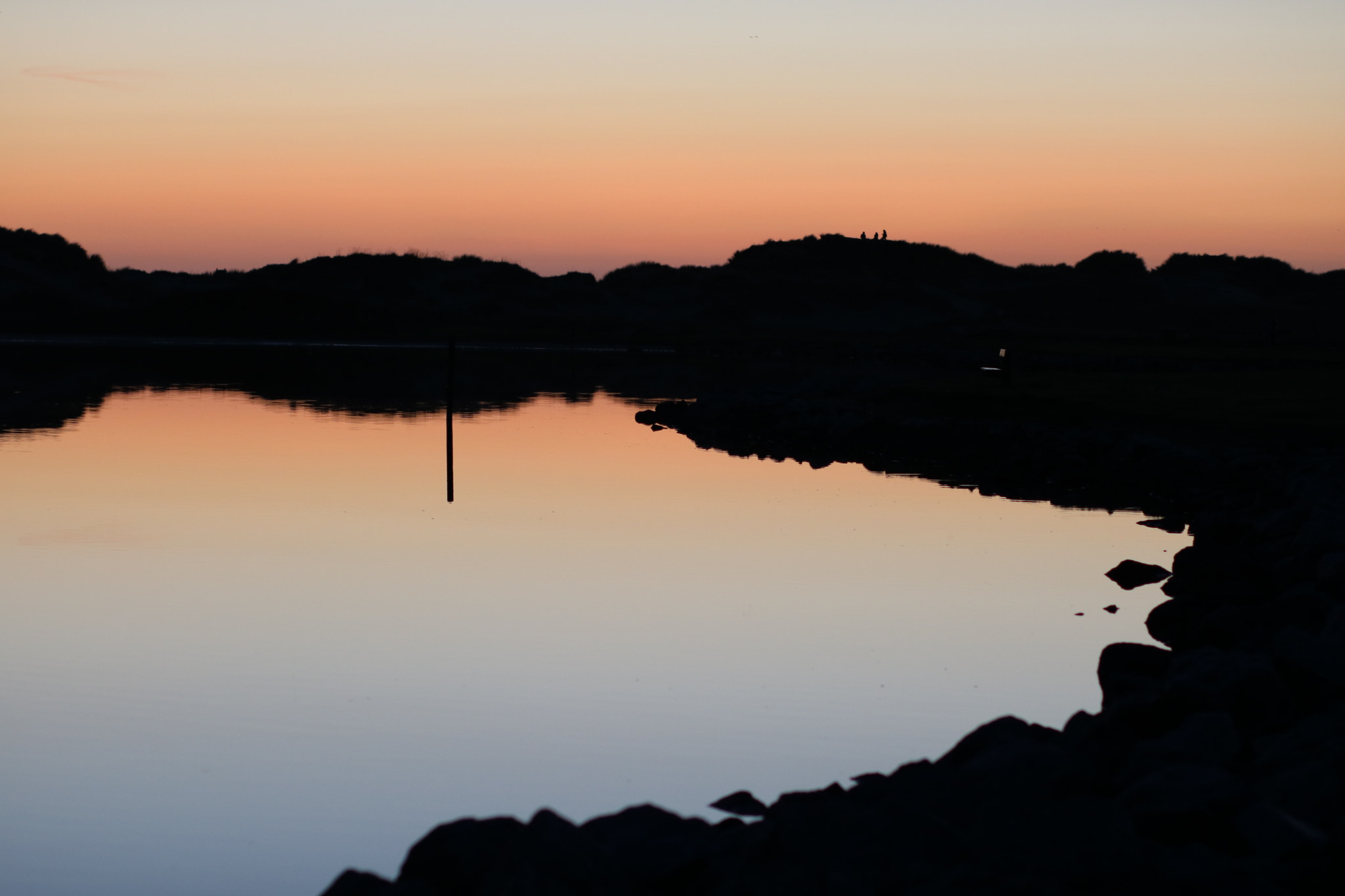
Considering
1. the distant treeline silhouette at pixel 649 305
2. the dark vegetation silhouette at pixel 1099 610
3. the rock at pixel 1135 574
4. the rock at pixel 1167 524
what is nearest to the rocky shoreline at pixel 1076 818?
the dark vegetation silhouette at pixel 1099 610

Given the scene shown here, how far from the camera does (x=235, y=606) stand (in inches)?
535

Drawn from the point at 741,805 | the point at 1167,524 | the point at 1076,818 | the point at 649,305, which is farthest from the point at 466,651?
the point at 649,305

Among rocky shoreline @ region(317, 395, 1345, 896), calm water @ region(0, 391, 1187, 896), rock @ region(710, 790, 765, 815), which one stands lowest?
calm water @ region(0, 391, 1187, 896)

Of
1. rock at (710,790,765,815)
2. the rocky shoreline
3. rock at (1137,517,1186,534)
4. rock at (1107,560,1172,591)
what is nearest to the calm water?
rock at (710,790,765,815)

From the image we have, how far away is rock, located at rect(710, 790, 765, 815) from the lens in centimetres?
786

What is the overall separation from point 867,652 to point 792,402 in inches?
973

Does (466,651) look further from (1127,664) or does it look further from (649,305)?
(649,305)

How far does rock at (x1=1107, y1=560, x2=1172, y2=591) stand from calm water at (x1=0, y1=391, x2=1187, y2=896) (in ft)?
0.88

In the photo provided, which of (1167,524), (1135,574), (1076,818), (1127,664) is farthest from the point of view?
(1167,524)

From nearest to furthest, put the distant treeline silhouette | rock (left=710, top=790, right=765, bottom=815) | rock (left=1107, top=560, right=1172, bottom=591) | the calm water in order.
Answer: rock (left=710, top=790, right=765, bottom=815), the calm water, rock (left=1107, top=560, right=1172, bottom=591), the distant treeline silhouette

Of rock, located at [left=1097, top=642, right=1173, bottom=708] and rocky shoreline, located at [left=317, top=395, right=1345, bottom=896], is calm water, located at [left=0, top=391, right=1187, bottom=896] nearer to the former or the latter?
rock, located at [left=1097, top=642, right=1173, bottom=708]

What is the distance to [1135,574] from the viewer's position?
15812 millimetres

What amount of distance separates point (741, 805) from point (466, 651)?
4.44m

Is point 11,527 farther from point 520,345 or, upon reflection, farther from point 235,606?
point 520,345
